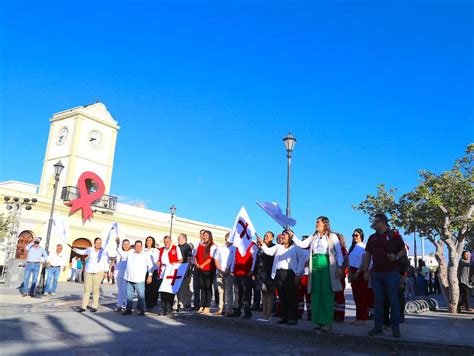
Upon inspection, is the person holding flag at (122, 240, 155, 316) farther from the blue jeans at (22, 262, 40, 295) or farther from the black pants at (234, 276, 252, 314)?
the blue jeans at (22, 262, 40, 295)

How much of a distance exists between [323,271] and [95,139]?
110 ft

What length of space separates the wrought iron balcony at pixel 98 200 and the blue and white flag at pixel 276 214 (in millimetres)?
26610

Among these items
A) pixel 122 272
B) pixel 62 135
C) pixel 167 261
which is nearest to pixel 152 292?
pixel 122 272

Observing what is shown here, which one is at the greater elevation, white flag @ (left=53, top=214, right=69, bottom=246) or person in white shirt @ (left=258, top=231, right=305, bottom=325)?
white flag @ (left=53, top=214, right=69, bottom=246)

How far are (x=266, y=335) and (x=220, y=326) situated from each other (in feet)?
3.99

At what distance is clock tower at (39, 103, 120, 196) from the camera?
35094mm

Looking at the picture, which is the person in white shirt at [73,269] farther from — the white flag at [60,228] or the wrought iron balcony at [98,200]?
the white flag at [60,228]

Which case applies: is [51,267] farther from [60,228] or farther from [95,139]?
[95,139]

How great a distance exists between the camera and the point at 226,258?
905cm

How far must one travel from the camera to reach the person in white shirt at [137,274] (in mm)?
9570

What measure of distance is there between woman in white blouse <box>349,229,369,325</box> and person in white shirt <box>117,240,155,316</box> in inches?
175

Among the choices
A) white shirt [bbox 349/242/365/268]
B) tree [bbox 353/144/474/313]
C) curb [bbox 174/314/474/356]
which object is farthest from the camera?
tree [bbox 353/144/474/313]

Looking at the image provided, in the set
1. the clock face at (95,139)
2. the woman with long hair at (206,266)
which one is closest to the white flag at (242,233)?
the woman with long hair at (206,266)

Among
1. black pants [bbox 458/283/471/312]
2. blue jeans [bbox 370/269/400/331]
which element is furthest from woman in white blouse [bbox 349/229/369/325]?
black pants [bbox 458/283/471/312]
